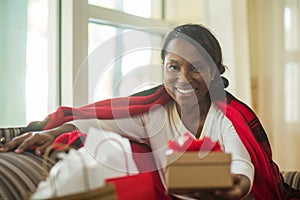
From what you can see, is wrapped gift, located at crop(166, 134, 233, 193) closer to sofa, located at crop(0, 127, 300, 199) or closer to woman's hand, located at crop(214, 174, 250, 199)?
woman's hand, located at crop(214, 174, 250, 199)

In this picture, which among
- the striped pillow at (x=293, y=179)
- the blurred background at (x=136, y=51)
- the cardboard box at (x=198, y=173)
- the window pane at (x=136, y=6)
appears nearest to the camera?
the cardboard box at (x=198, y=173)

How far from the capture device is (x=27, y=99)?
1.84 metres

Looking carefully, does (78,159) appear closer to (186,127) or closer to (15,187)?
(15,187)

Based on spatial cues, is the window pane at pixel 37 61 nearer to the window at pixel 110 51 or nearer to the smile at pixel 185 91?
the window at pixel 110 51

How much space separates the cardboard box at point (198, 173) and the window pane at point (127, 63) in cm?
44

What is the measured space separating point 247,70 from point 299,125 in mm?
367

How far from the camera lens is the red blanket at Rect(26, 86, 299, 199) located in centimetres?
117

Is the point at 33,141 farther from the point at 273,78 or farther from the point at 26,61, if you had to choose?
the point at 273,78

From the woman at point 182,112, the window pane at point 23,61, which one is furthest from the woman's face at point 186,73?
the window pane at point 23,61

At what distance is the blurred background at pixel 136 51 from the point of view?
1749mm

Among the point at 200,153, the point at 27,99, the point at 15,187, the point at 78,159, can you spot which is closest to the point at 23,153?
the point at 15,187

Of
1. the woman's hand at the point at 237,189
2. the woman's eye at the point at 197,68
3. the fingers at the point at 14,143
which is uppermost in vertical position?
the woman's eye at the point at 197,68

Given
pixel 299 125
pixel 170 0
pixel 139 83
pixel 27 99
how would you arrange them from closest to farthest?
pixel 139 83, pixel 27 99, pixel 299 125, pixel 170 0

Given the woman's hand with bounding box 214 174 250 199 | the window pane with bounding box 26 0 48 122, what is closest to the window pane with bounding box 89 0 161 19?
the window pane with bounding box 26 0 48 122
